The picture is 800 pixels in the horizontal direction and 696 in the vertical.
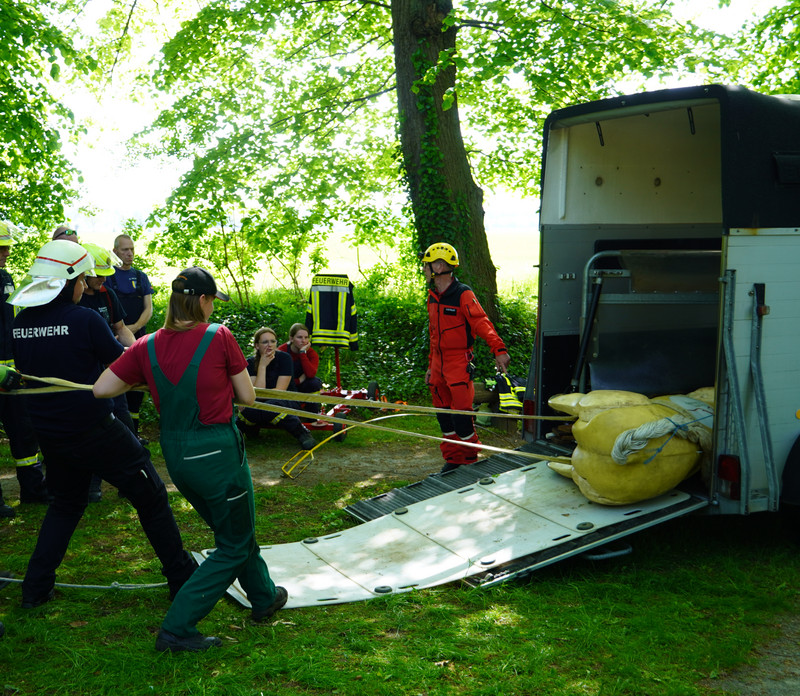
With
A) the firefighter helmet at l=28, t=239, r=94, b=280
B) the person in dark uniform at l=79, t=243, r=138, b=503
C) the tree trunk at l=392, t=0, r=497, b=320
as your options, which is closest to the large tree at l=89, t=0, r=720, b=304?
the tree trunk at l=392, t=0, r=497, b=320

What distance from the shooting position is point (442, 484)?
18.6 feet

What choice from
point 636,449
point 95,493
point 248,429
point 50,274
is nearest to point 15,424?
point 95,493

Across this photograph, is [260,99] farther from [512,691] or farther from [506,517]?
[512,691]

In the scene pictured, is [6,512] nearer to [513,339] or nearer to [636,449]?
[636,449]

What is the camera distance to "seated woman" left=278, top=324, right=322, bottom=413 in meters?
8.31

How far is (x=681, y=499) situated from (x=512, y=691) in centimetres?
195

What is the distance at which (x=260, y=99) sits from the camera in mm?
13016

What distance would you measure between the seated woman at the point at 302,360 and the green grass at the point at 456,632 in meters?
3.31

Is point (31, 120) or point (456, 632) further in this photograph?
point (31, 120)

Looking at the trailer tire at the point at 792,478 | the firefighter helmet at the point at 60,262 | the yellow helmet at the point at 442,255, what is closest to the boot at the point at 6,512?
the firefighter helmet at the point at 60,262

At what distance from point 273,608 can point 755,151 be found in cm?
380

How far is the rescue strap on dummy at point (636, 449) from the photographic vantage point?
4590 millimetres

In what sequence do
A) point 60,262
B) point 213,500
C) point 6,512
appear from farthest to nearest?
point 6,512 → point 60,262 → point 213,500

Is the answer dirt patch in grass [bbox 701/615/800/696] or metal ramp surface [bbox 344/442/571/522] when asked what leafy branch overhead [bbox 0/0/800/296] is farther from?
dirt patch in grass [bbox 701/615/800/696]
